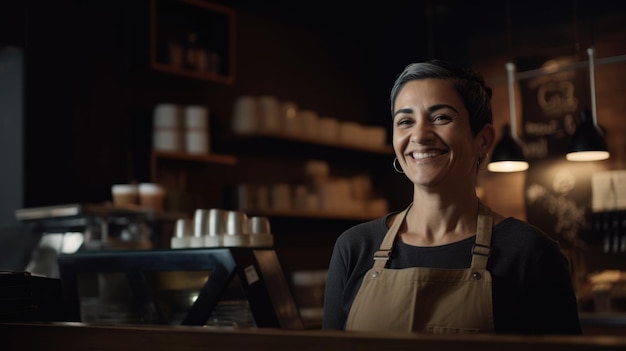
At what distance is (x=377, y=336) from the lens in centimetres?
153

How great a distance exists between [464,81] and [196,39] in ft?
10.8

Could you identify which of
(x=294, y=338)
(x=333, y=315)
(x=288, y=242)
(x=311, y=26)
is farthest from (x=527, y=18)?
(x=294, y=338)

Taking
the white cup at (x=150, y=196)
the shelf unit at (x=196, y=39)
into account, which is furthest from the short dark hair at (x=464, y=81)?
the shelf unit at (x=196, y=39)

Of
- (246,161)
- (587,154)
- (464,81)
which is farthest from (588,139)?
(464,81)

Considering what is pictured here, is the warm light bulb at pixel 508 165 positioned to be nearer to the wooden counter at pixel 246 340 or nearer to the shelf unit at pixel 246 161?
the shelf unit at pixel 246 161

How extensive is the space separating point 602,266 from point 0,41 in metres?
3.99

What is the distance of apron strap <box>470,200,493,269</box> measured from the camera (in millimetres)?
1903

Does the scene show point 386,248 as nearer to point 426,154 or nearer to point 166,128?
point 426,154

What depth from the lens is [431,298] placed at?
1919 mm

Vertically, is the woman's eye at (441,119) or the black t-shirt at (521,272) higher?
the woman's eye at (441,119)

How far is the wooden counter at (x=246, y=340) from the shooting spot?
139cm

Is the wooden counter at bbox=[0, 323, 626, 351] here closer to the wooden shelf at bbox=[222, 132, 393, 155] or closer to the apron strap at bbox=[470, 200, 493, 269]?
the apron strap at bbox=[470, 200, 493, 269]

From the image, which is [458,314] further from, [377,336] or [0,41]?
[0,41]

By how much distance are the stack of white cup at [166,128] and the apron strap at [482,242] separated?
9.51 ft
